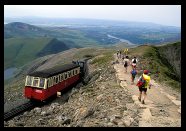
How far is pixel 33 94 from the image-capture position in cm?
3291

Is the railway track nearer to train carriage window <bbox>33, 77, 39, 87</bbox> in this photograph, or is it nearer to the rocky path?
train carriage window <bbox>33, 77, 39, 87</bbox>

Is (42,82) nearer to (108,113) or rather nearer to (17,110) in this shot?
(17,110)

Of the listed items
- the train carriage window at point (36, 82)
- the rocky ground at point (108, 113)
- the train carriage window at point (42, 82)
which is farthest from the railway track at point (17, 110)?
the train carriage window at point (42, 82)

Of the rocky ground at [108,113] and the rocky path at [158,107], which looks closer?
the rocky ground at [108,113]

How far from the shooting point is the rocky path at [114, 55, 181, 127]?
18.7 metres

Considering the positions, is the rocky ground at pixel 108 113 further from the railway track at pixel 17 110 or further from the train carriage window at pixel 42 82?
the train carriage window at pixel 42 82

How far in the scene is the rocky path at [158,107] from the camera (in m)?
Answer: 18.7

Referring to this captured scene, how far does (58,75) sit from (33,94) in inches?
167

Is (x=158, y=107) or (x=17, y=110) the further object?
(x=17, y=110)

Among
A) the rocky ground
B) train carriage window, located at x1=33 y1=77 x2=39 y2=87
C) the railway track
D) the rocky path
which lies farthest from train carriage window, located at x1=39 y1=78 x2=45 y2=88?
the rocky path

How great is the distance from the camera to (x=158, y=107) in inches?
888

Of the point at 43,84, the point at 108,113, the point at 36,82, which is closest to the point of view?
the point at 108,113

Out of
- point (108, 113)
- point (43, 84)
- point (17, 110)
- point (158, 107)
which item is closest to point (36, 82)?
point (43, 84)
